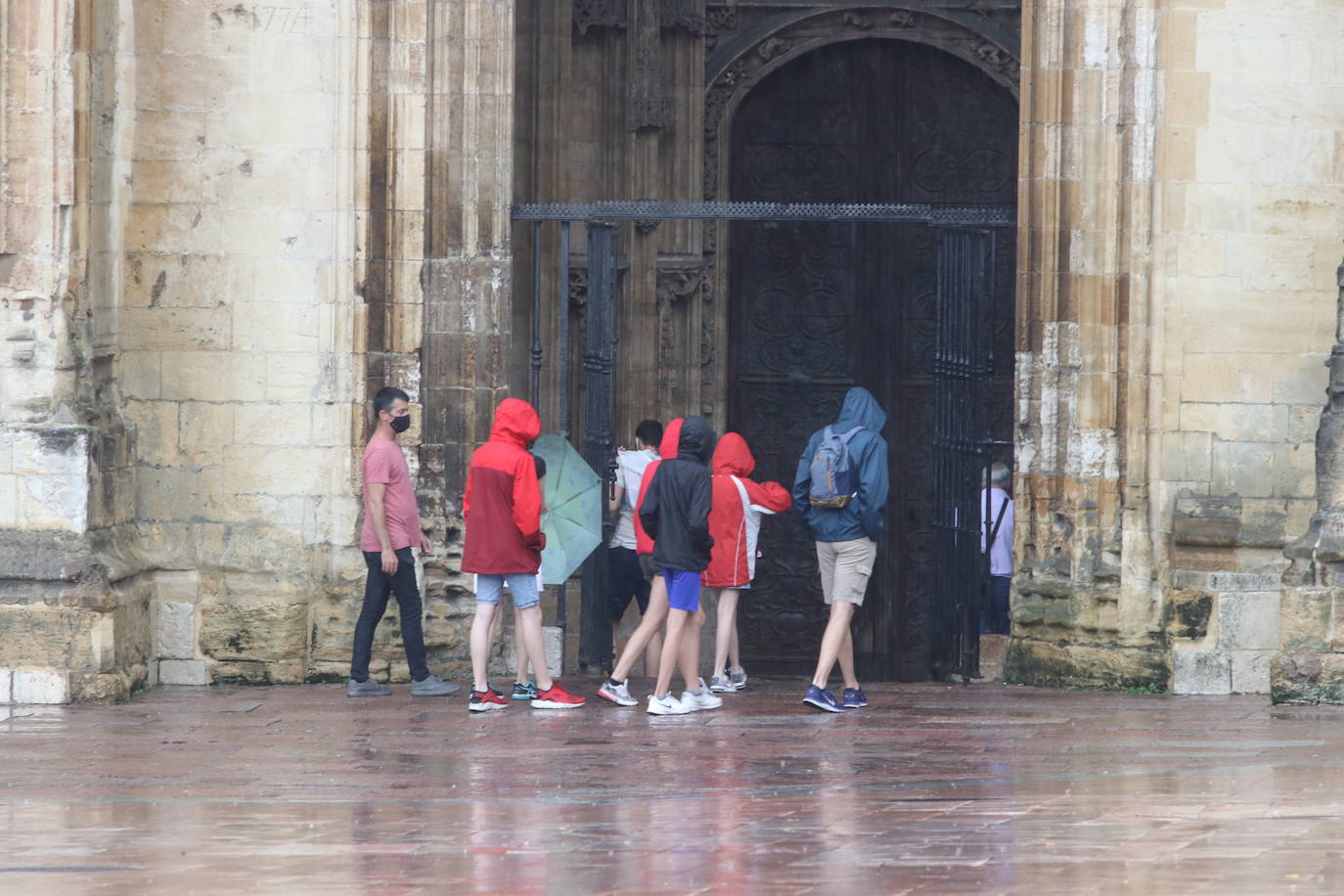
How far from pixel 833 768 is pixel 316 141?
15.5ft

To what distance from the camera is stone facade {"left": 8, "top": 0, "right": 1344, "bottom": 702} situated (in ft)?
40.8

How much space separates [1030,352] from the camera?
12.8 metres

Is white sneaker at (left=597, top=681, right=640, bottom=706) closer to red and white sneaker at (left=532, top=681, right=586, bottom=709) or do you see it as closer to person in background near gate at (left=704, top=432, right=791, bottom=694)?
red and white sneaker at (left=532, top=681, right=586, bottom=709)

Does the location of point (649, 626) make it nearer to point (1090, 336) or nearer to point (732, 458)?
point (732, 458)

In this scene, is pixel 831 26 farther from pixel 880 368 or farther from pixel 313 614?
pixel 313 614

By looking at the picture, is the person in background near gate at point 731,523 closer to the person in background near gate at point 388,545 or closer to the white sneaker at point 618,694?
the white sneaker at point 618,694

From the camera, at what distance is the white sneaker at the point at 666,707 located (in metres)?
11.5

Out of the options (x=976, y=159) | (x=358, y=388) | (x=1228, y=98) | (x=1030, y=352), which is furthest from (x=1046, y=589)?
(x=976, y=159)

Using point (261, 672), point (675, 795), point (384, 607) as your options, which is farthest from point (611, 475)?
point (675, 795)

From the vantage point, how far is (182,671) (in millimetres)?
12719

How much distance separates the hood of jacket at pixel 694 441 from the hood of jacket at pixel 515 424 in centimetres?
74

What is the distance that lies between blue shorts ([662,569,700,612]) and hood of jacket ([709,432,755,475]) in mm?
1018

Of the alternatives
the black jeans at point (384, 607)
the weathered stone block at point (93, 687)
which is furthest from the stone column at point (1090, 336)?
the weathered stone block at point (93, 687)

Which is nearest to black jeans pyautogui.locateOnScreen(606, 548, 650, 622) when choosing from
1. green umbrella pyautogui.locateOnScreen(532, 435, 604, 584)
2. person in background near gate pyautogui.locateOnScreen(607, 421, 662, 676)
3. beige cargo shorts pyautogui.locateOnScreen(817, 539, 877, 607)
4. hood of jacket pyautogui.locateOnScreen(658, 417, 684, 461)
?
person in background near gate pyautogui.locateOnScreen(607, 421, 662, 676)
